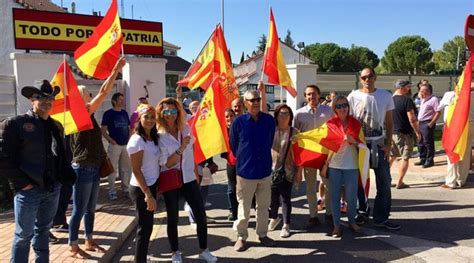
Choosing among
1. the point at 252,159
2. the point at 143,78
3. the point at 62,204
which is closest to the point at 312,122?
the point at 252,159

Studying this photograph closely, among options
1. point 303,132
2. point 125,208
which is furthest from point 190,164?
point 125,208

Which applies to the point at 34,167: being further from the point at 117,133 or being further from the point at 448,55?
the point at 448,55

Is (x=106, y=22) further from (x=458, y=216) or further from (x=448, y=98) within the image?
(x=448, y=98)

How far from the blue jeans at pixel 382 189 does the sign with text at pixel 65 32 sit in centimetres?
640

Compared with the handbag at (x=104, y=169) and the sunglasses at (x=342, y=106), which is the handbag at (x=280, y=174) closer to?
the sunglasses at (x=342, y=106)

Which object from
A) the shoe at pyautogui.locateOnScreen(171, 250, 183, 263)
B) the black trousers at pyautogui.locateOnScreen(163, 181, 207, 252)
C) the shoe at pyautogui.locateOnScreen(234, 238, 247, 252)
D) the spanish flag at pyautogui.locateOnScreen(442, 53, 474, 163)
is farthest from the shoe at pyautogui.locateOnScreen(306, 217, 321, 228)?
the spanish flag at pyautogui.locateOnScreen(442, 53, 474, 163)

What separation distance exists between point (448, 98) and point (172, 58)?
43.5 meters

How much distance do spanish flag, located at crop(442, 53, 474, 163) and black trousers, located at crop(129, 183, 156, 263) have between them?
5540mm

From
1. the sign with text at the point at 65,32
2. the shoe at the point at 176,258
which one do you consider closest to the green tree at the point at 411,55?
the sign with text at the point at 65,32

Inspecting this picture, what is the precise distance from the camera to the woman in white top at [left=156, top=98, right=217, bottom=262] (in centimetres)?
457

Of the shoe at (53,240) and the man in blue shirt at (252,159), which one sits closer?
the man in blue shirt at (252,159)

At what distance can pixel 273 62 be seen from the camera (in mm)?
6980

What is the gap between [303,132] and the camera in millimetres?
6105

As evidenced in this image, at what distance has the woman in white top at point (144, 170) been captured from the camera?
4250 millimetres
